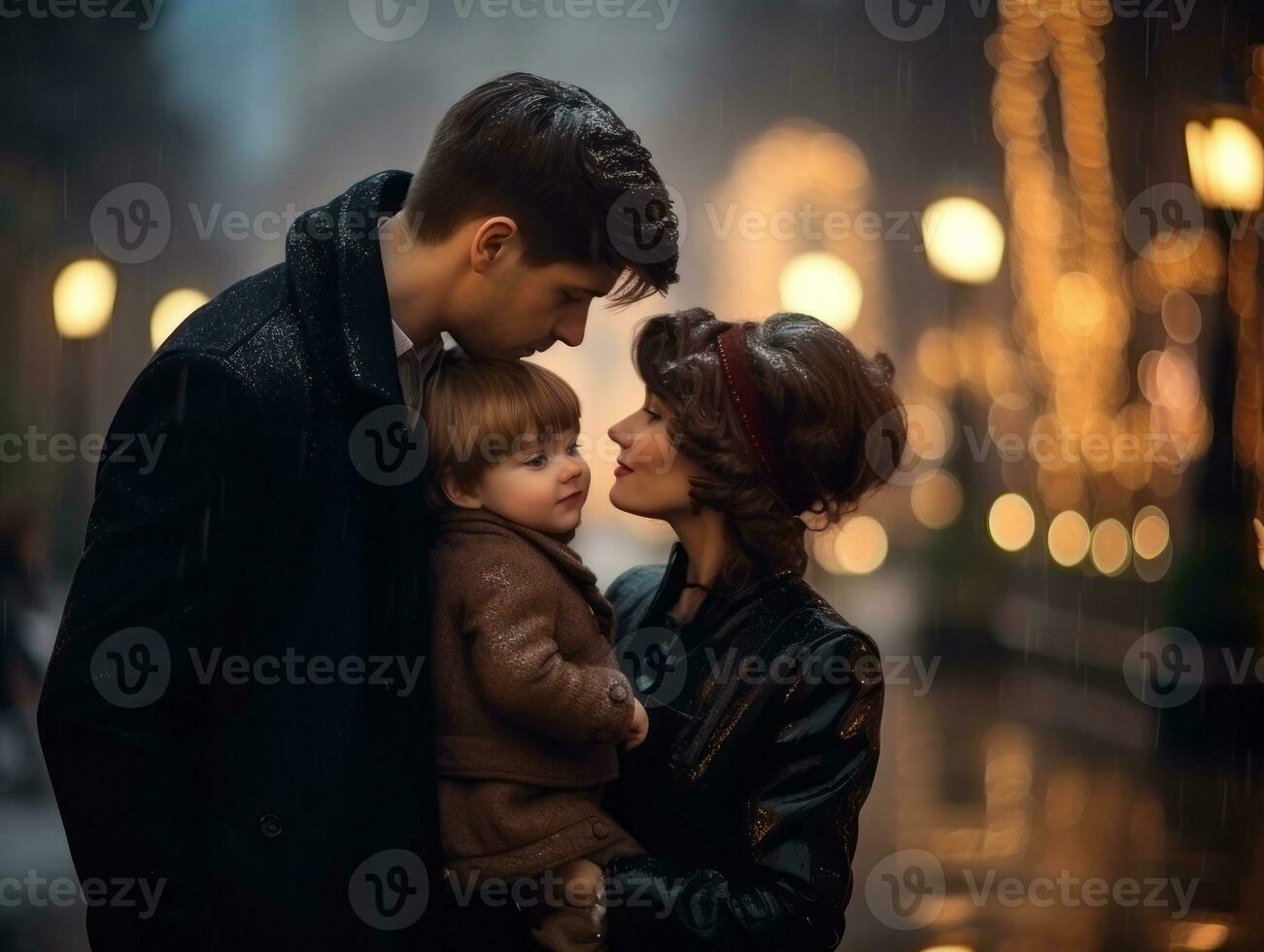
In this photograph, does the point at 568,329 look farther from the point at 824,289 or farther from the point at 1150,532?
the point at 824,289

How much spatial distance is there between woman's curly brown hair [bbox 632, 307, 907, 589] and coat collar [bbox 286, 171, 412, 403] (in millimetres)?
569

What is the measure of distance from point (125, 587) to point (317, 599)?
0.88 feet

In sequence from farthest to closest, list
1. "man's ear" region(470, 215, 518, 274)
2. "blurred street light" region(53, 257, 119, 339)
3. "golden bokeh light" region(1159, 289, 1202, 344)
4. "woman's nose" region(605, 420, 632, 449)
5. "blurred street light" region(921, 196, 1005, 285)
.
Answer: "blurred street light" region(921, 196, 1005, 285) → "golden bokeh light" region(1159, 289, 1202, 344) → "blurred street light" region(53, 257, 119, 339) → "woman's nose" region(605, 420, 632, 449) → "man's ear" region(470, 215, 518, 274)

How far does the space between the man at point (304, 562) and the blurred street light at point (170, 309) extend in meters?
5.51

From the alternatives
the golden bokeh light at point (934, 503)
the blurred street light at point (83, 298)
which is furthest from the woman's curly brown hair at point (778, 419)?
the golden bokeh light at point (934, 503)

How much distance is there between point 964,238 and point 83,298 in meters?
7.45

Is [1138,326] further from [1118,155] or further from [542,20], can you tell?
[542,20]

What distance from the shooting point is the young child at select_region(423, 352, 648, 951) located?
198cm

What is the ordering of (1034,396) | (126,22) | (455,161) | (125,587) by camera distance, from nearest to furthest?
(125,587) → (455,161) → (126,22) → (1034,396)

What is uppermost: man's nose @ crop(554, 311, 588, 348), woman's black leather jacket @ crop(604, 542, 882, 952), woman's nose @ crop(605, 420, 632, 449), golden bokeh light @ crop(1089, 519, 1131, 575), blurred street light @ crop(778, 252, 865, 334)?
blurred street light @ crop(778, 252, 865, 334)

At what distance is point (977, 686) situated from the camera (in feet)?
32.1

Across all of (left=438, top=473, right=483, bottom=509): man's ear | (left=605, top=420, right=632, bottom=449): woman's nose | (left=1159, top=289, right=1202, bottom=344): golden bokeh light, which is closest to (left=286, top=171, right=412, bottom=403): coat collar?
(left=438, top=473, right=483, bottom=509): man's ear

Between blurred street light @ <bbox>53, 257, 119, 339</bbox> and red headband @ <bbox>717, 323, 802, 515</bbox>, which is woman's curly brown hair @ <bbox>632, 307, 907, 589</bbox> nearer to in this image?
red headband @ <bbox>717, 323, 802, 515</bbox>

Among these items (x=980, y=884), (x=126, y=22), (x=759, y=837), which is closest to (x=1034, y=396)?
(x=980, y=884)
